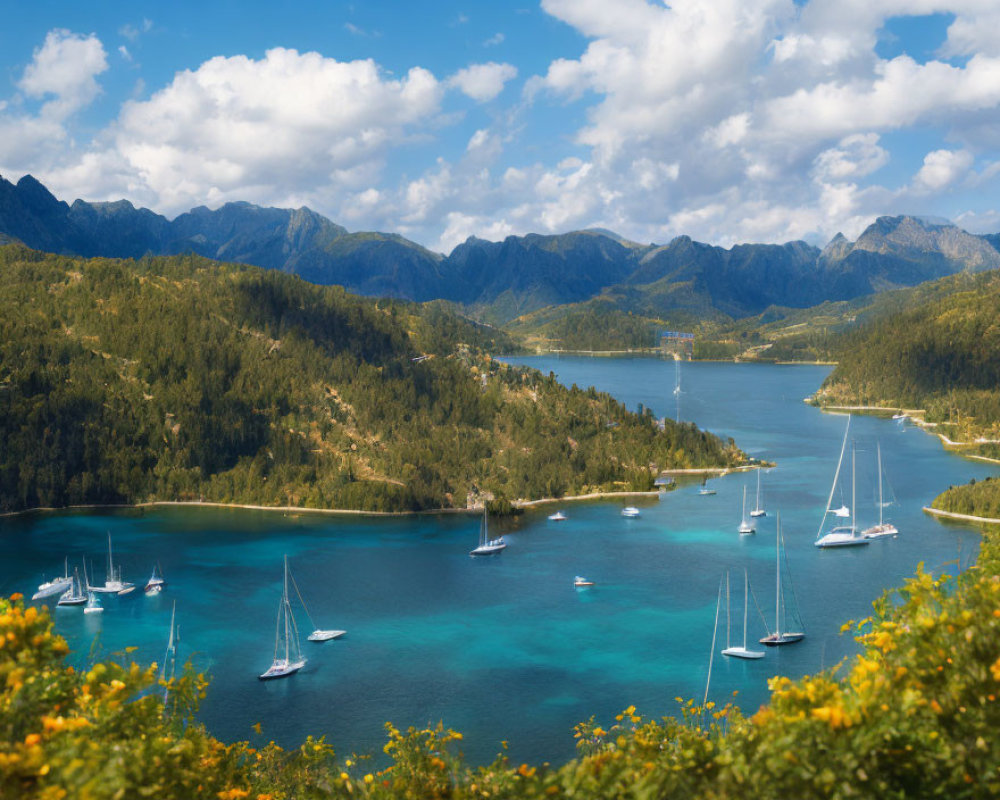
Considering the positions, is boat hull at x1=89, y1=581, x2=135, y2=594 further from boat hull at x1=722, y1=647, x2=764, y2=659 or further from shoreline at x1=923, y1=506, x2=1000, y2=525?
shoreline at x1=923, y1=506, x2=1000, y2=525

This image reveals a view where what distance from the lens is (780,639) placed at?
7994 centimetres

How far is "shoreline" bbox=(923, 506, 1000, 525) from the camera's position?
126125 millimetres

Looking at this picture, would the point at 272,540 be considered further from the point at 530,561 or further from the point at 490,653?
the point at 490,653

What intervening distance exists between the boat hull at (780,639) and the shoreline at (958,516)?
195ft

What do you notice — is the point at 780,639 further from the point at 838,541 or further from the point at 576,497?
the point at 576,497

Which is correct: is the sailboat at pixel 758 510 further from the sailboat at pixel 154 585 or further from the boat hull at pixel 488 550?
the sailboat at pixel 154 585

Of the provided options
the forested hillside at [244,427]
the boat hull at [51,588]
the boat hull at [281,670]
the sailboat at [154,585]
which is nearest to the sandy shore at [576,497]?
the forested hillside at [244,427]

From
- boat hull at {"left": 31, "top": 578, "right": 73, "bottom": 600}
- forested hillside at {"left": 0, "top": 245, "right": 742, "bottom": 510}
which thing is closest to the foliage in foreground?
boat hull at {"left": 31, "top": 578, "right": 73, "bottom": 600}

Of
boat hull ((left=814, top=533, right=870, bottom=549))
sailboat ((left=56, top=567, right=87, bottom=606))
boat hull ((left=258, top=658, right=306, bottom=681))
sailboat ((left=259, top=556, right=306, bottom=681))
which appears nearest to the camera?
boat hull ((left=258, top=658, right=306, bottom=681))

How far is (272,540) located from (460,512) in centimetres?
3392

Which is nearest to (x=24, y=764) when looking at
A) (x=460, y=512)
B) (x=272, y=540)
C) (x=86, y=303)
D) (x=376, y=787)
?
(x=376, y=787)

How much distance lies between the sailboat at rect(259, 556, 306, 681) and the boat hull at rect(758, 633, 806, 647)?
137 feet

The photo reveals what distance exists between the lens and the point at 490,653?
265 feet

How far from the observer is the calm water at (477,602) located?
228 feet
